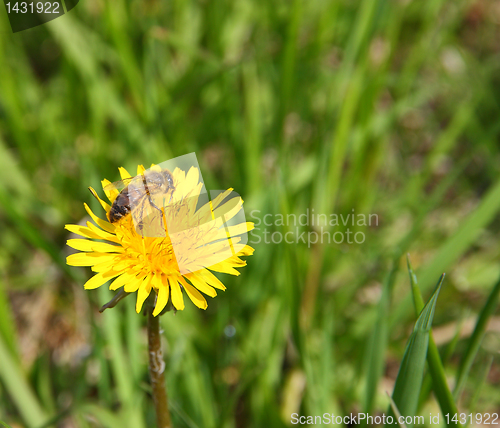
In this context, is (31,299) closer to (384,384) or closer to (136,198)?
(136,198)

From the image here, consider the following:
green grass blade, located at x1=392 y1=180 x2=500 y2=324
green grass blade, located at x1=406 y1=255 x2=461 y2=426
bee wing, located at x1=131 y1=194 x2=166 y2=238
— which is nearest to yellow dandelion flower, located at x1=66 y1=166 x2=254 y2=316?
bee wing, located at x1=131 y1=194 x2=166 y2=238

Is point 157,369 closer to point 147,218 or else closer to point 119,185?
point 147,218

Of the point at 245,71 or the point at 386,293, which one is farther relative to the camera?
the point at 245,71

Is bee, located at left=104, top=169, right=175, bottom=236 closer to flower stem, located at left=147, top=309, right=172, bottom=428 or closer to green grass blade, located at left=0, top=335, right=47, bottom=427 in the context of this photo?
flower stem, located at left=147, top=309, right=172, bottom=428

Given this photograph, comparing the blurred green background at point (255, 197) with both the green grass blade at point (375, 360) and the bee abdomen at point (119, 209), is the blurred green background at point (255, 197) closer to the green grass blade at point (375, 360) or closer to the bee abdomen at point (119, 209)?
the green grass blade at point (375, 360)

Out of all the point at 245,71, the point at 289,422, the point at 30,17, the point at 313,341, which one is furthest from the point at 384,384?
the point at 30,17

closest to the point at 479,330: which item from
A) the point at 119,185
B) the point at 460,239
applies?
the point at 460,239
